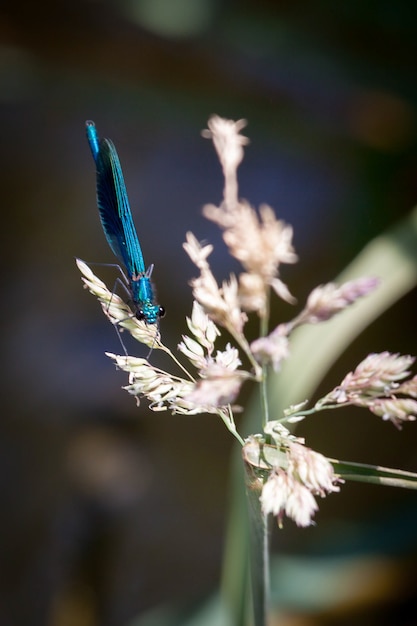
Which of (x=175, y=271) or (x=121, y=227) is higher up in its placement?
(x=175, y=271)

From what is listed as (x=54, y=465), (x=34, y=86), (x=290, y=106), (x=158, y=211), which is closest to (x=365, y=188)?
(x=290, y=106)

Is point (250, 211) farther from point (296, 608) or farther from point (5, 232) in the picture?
point (5, 232)

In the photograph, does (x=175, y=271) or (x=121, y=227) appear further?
(x=175, y=271)

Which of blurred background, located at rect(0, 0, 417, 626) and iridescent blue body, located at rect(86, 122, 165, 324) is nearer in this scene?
iridescent blue body, located at rect(86, 122, 165, 324)

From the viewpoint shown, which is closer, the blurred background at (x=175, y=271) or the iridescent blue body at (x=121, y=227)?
the iridescent blue body at (x=121, y=227)
